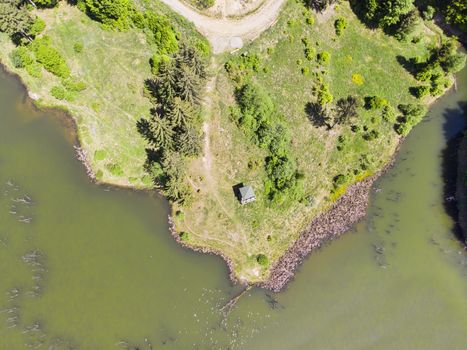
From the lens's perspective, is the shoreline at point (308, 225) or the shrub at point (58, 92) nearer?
the shoreline at point (308, 225)

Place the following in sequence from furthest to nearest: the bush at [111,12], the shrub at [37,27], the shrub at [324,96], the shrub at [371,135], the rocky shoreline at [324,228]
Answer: the shrub at [371,135] → the shrub at [324,96] → the shrub at [37,27] → the rocky shoreline at [324,228] → the bush at [111,12]

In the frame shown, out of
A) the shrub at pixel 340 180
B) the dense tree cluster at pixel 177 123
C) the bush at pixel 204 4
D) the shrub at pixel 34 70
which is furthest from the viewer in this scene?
the shrub at pixel 34 70

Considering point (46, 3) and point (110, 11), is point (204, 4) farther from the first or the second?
point (46, 3)

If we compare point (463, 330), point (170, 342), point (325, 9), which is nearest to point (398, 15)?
point (325, 9)

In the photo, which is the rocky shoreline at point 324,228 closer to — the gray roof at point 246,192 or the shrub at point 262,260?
the shrub at point 262,260

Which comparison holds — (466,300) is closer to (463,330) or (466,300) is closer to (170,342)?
(463,330)

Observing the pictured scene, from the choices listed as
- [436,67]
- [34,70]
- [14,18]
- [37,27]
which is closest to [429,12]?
[436,67]

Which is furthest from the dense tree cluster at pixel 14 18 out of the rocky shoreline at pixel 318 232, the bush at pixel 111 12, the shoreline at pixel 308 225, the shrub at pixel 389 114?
the shrub at pixel 389 114
